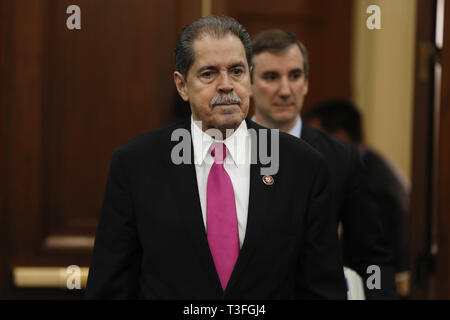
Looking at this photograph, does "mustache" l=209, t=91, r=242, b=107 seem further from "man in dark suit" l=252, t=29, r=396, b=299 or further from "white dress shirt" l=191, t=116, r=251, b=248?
"man in dark suit" l=252, t=29, r=396, b=299

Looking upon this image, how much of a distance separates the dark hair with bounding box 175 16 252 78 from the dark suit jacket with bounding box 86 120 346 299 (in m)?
0.17

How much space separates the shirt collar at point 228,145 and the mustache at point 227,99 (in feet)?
0.34

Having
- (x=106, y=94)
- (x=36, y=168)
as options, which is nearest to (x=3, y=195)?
(x=36, y=168)

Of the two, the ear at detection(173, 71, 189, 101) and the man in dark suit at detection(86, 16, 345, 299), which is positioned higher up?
the ear at detection(173, 71, 189, 101)

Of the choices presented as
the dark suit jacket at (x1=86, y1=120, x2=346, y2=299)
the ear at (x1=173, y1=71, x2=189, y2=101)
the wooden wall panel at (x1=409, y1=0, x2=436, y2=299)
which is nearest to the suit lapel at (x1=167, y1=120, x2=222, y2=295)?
the dark suit jacket at (x1=86, y1=120, x2=346, y2=299)

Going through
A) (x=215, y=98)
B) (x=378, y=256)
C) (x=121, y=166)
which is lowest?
(x=378, y=256)

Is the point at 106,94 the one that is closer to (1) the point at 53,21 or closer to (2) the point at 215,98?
(1) the point at 53,21

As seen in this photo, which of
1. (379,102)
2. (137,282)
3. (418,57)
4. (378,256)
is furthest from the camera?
(379,102)

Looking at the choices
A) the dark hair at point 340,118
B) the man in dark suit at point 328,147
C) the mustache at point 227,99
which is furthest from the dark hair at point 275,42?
the dark hair at point 340,118

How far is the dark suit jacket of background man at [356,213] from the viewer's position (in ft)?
7.11

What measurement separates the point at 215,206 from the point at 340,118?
8.63 ft

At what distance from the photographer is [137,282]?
167 centimetres

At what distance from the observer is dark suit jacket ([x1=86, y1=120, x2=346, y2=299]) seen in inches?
61.7

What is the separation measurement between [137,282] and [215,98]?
0.50 meters
